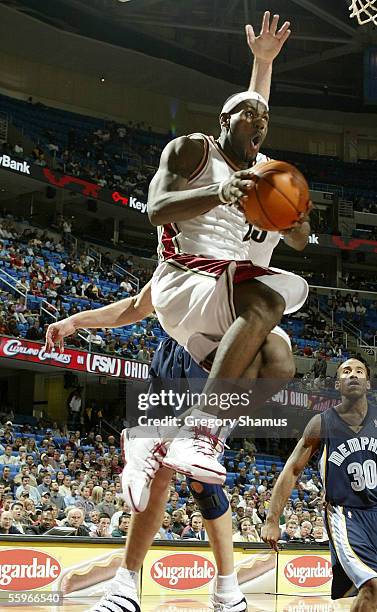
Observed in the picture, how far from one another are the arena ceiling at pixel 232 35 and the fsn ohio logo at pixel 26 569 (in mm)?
16708

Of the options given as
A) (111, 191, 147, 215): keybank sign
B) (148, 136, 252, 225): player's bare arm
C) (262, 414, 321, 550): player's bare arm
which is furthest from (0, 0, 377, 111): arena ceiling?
(148, 136, 252, 225): player's bare arm

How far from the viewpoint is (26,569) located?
782 centimetres

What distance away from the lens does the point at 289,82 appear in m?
28.5

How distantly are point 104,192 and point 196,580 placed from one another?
14486 mm

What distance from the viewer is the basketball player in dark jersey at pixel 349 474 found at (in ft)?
14.2

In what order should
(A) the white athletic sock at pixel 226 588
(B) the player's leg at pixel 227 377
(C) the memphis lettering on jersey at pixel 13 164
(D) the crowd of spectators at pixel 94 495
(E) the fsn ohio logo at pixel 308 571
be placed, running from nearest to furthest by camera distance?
1. (B) the player's leg at pixel 227 377
2. (A) the white athletic sock at pixel 226 588
3. (D) the crowd of spectators at pixel 94 495
4. (E) the fsn ohio logo at pixel 308 571
5. (C) the memphis lettering on jersey at pixel 13 164

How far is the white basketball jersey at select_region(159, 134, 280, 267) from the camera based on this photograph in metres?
2.92

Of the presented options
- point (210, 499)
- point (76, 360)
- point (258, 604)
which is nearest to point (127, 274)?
point (76, 360)

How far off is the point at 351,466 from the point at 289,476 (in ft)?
1.49

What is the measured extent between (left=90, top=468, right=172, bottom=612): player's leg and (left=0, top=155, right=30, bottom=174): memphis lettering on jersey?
17.3m

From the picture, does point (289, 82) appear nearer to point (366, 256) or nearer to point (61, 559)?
point (366, 256)

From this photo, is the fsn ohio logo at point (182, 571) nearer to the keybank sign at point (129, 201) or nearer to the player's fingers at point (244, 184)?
the player's fingers at point (244, 184)

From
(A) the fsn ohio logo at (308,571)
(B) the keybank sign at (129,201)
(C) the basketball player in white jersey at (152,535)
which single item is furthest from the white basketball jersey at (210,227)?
(B) the keybank sign at (129,201)

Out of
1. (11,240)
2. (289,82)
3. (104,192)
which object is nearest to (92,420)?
(11,240)
